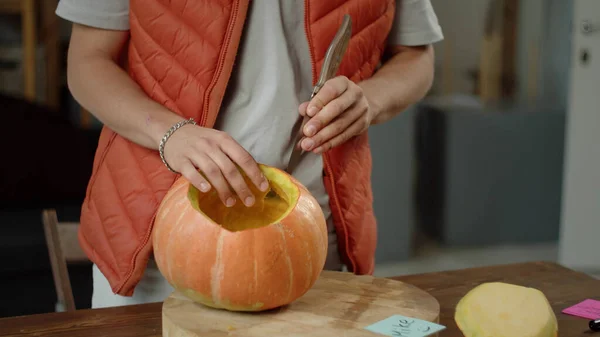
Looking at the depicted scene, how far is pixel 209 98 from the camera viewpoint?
3.32 feet

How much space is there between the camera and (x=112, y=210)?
108 centimetres

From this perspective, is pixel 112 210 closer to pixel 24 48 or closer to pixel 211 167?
pixel 211 167

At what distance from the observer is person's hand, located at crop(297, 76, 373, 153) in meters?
0.91

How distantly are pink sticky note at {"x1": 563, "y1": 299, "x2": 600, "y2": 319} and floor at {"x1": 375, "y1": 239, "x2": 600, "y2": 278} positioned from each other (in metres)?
2.36

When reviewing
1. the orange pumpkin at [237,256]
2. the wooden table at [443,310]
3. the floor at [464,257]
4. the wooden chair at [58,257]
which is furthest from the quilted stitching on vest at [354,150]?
the floor at [464,257]

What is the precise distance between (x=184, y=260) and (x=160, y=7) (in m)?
0.39

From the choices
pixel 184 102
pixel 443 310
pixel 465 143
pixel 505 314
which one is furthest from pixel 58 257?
pixel 465 143

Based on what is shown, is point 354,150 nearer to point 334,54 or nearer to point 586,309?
point 334,54

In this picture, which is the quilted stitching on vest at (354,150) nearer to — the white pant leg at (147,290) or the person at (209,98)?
the person at (209,98)

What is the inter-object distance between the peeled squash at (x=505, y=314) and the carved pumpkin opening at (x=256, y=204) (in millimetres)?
235

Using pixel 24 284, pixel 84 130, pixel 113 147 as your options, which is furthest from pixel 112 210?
pixel 84 130

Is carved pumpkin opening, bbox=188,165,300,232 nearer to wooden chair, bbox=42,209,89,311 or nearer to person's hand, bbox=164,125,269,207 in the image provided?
person's hand, bbox=164,125,269,207

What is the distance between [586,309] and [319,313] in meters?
0.40

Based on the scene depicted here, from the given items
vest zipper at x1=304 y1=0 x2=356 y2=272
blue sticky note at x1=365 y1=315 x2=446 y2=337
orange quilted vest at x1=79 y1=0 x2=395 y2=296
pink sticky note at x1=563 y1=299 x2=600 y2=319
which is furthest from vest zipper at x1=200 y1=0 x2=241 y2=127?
pink sticky note at x1=563 y1=299 x2=600 y2=319
